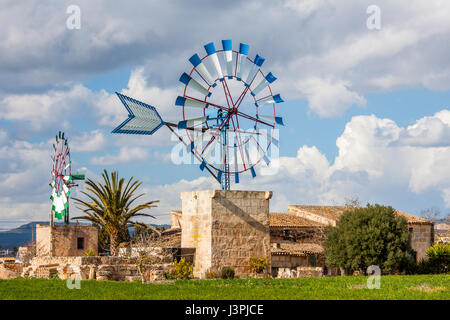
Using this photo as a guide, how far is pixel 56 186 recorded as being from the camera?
3956 centimetres

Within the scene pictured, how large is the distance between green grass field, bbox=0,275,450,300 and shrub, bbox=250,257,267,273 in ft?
13.6

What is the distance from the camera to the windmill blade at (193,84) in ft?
84.0

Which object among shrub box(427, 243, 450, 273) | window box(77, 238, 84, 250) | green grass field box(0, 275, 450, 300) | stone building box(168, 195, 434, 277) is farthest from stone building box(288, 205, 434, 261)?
green grass field box(0, 275, 450, 300)

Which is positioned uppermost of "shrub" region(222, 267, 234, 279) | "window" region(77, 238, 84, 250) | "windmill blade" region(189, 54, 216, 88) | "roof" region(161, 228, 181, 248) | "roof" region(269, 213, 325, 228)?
"windmill blade" region(189, 54, 216, 88)

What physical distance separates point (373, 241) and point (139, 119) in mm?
11600

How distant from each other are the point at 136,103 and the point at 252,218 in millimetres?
6772

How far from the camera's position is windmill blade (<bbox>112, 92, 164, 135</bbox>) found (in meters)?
24.6

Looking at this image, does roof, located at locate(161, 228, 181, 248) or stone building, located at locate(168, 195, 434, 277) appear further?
roof, located at locate(161, 228, 181, 248)

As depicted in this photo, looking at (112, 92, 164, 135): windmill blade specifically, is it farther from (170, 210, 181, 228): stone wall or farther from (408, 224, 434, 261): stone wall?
(408, 224, 434, 261): stone wall

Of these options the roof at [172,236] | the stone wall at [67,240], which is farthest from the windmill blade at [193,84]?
the stone wall at [67,240]

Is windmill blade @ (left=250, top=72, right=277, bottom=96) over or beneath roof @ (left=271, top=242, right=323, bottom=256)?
over

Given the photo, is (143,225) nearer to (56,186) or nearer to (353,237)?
(56,186)

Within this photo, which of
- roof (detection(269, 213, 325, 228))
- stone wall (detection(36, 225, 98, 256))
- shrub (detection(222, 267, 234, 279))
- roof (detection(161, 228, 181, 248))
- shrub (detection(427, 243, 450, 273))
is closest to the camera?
shrub (detection(222, 267, 234, 279))
